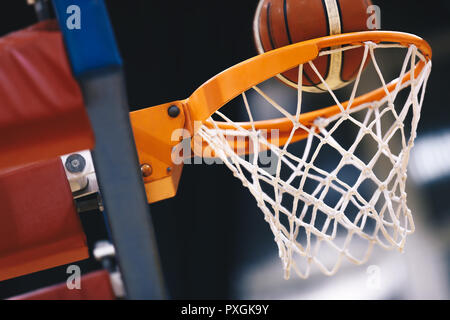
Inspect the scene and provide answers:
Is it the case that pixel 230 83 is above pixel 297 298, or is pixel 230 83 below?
above

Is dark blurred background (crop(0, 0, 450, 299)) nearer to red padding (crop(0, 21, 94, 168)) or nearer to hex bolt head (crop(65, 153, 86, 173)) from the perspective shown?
hex bolt head (crop(65, 153, 86, 173))

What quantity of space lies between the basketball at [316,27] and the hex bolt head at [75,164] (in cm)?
49

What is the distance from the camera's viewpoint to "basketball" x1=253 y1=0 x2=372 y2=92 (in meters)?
0.87

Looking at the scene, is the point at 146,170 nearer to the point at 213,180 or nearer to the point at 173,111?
the point at 173,111

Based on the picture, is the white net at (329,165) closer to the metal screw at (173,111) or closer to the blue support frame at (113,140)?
the metal screw at (173,111)

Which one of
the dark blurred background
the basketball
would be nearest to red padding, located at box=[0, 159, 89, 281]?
the basketball

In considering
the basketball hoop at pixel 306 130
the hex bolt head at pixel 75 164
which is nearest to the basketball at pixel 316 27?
the basketball hoop at pixel 306 130

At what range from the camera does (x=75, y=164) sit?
0.84 m

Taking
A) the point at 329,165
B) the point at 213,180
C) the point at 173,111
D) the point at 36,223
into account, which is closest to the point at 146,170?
the point at 173,111

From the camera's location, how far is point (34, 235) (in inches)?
31.6

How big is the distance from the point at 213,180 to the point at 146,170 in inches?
47.0

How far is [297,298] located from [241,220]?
18.6 inches

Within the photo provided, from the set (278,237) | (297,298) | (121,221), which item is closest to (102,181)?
(121,221)
